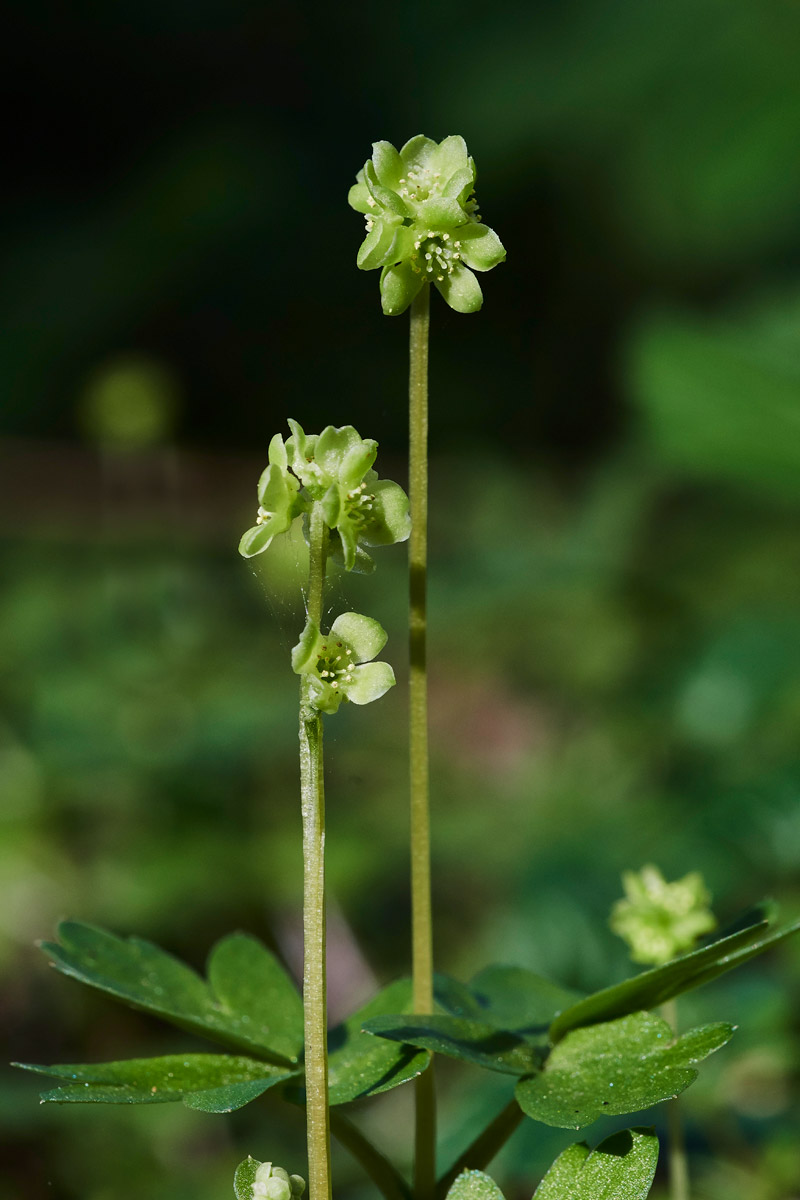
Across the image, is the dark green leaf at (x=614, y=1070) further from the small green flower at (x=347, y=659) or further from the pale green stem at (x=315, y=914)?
the small green flower at (x=347, y=659)

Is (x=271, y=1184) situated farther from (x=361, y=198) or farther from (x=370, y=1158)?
(x=361, y=198)

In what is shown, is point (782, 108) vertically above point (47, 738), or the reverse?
point (782, 108)

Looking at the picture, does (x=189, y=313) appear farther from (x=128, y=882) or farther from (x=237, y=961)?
(x=237, y=961)

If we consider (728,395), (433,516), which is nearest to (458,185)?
(728,395)

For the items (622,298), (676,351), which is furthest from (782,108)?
(676,351)

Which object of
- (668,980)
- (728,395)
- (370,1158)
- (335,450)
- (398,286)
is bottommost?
(370,1158)

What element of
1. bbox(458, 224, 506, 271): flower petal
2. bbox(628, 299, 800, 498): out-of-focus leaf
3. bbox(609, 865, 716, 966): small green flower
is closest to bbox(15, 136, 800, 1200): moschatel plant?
bbox(458, 224, 506, 271): flower petal

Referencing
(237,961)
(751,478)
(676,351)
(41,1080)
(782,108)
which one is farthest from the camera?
(782,108)

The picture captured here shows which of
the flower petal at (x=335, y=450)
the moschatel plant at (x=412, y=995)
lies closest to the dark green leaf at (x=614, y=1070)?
the moschatel plant at (x=412, y=995)
